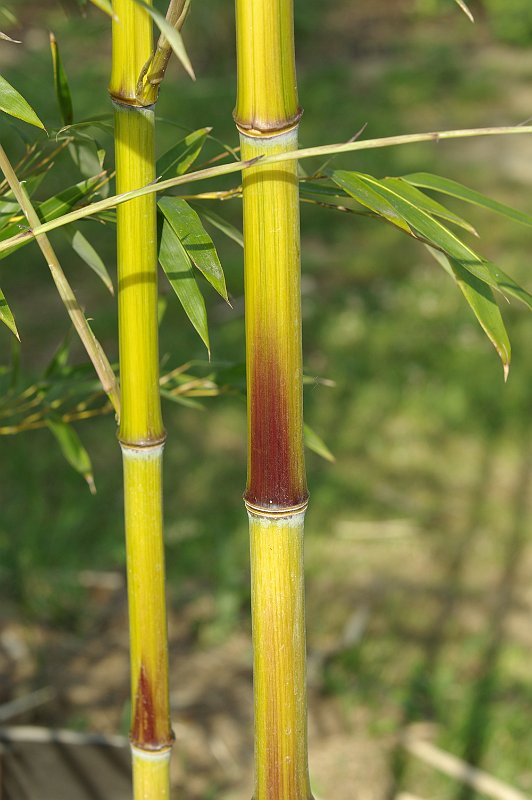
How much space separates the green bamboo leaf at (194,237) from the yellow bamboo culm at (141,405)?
25mm

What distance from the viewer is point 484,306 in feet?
1.98

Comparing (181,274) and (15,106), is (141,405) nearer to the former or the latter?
(181,274)

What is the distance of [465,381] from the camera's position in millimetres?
2465

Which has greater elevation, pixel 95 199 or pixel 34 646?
pixel 95 199

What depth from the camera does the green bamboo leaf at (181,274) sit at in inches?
25.7

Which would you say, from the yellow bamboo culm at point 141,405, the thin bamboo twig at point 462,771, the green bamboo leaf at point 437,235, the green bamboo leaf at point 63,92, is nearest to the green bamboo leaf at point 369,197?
the green bamboo leaf at point 437,235

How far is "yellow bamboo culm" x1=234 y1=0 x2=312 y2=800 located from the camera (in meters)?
0.55

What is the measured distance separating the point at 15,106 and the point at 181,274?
5.4 inches

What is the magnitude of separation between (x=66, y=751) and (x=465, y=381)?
4.53 ft

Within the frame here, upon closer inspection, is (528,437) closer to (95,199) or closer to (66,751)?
(66,751)

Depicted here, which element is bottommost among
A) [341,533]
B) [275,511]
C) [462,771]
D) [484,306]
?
[462,771]

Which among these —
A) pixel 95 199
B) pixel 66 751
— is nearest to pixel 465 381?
pixel 66 751

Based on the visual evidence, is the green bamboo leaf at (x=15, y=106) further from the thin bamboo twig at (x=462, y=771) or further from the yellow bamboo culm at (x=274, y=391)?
the thin bamboo twig at (x=462, y=771)

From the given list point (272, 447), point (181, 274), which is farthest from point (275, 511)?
point (181, 274)
